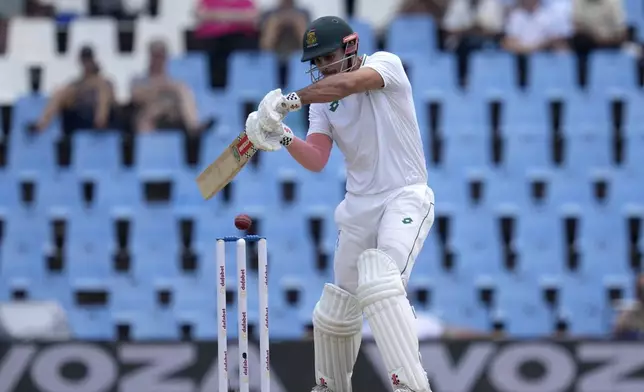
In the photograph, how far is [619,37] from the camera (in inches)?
382

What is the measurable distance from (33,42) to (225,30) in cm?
155

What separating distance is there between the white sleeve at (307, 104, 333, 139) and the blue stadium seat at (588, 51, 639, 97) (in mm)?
4769

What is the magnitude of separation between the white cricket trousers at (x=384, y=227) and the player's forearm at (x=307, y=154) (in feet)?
0.63

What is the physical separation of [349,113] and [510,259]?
4.38 metres

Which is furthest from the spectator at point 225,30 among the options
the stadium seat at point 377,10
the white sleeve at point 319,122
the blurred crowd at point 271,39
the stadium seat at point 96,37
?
the white sleeve at point 319,122

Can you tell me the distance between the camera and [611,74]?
9.58 metres

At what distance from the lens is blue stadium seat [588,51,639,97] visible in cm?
956

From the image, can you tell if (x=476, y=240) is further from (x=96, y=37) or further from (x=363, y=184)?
(x=363, y=184)

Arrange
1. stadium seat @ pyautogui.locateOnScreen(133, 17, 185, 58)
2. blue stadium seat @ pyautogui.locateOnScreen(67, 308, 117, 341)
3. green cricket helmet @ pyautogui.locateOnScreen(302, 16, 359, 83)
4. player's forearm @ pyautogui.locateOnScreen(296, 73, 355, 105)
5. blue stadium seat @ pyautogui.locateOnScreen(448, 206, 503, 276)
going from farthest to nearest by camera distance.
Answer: stadium seat @ pyautogui.locateOnScreen(133, 17, 185, 58) → blue stadium seat @ pyautogui.locateOnScreen(448, 206, 503, 276) → blue stadium seat @ pyautogui.locateOnScreen(67, 308, 117, 341) → green cricket helmet @ pyautogui.locateOnScreen(302, 16, 359, 83) → player's forearm @ pyautogui.locateOnScreen(296, 73, 355, 105)

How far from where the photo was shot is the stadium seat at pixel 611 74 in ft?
31.4

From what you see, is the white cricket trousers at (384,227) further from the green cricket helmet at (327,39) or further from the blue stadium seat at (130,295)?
the blue stadium seat at (130,295)

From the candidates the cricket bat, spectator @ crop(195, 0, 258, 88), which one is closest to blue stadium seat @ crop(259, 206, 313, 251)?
spectator @ crop(195, 0, 258, 88)

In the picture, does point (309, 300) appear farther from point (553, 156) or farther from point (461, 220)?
point (553, 156)

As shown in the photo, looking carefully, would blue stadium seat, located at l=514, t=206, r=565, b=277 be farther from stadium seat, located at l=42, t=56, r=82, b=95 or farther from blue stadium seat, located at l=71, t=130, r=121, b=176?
stadium seat, located at l=42, t=56, r=82, b=95
